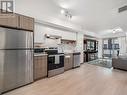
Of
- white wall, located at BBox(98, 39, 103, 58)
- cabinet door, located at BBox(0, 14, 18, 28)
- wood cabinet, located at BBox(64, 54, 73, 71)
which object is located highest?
cabinet door, located at BBox(0, 14, 18, 28)

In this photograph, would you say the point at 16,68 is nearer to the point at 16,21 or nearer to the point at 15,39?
the point at 15,39

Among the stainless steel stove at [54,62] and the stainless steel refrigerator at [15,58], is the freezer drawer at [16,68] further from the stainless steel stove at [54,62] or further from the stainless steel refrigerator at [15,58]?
the stainless steel stove at [54,62]

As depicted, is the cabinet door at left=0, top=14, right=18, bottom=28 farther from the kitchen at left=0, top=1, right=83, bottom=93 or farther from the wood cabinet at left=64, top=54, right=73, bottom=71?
the wood cabinet at left=64, top=54, right=73, bottom=71

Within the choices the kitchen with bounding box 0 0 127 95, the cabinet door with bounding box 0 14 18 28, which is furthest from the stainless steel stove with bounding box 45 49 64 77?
the cabinet door with bounding box 0 14 18 28

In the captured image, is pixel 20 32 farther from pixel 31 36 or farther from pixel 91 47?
pixel 91 47

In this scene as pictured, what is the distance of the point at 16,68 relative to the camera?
9.98ft

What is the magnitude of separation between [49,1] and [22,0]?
927 millimetres

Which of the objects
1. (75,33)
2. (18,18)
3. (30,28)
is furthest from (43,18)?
(75,33)

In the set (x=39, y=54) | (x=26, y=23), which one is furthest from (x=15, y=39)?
(x=39, y=54)

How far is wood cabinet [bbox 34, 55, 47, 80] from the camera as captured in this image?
3802mm

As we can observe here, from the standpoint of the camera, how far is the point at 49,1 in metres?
3.77

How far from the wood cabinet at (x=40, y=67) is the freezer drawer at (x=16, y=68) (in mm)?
288

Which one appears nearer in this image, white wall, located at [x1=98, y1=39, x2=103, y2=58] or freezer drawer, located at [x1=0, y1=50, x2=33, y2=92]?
freezer drawer, located at [x1=0, y1=50, x2=33, y2=92]

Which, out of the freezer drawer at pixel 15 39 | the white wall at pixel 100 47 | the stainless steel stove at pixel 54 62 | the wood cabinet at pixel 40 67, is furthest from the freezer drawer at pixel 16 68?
the white wall at pixel 100 47
